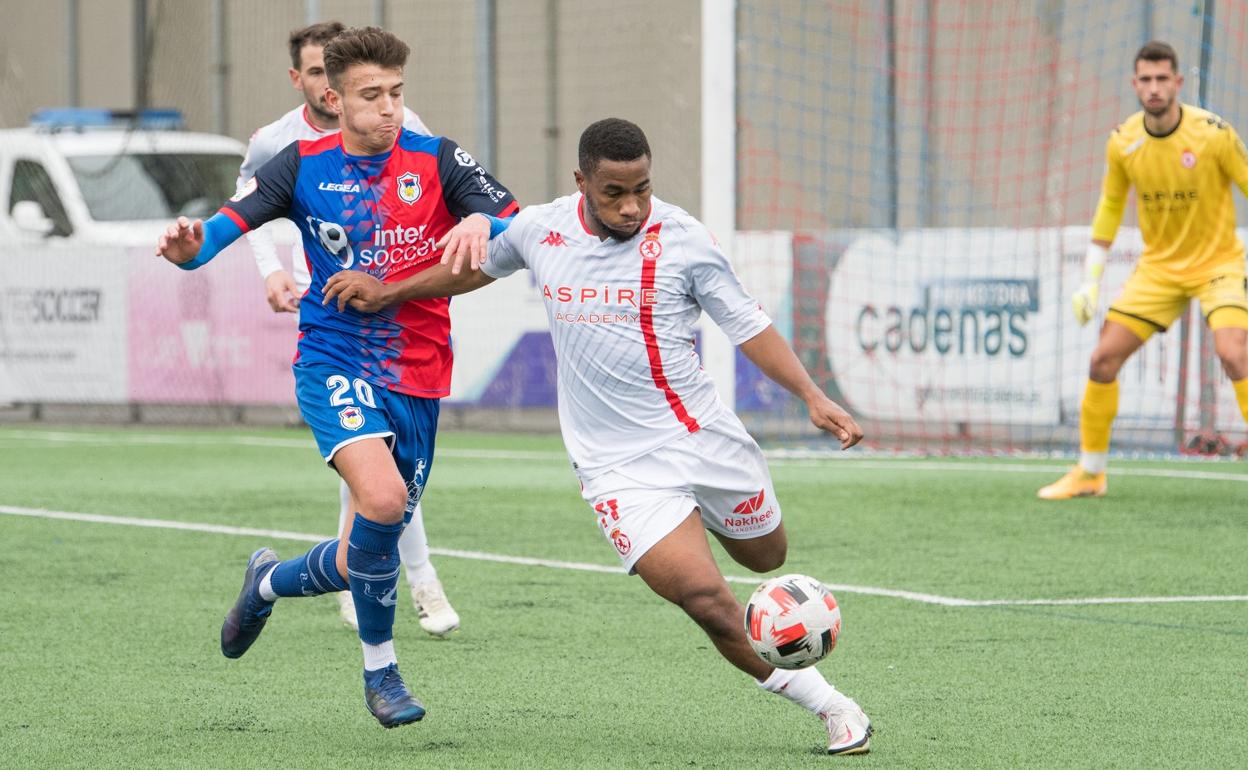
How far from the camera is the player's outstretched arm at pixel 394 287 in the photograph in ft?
18.3

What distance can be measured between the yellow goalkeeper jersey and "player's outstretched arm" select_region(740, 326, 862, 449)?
565 centimetres

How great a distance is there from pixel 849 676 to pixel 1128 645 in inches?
42.3

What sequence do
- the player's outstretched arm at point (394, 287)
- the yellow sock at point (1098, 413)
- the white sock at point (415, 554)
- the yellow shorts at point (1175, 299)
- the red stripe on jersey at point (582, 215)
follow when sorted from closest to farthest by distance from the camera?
the red stripe on jersey at point (582, 215) → the player's outstretched arm at point (394, 287) → the white sock at point (415, 554) → the yellow shorts at point (1175, 299) → the yellow sock at point (1098, 413)

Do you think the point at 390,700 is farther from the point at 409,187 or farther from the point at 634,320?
the point at 409,187

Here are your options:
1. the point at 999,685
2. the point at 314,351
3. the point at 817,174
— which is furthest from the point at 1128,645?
the point at 817,174

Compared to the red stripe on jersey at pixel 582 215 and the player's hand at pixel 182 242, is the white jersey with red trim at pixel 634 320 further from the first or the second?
the player's hand at pixel 182 242

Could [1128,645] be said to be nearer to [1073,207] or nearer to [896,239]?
[896,239]

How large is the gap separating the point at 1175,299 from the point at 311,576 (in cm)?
600

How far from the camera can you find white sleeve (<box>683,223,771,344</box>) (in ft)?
17.2

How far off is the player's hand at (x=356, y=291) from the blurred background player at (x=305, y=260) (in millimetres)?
1379

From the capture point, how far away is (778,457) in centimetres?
1320

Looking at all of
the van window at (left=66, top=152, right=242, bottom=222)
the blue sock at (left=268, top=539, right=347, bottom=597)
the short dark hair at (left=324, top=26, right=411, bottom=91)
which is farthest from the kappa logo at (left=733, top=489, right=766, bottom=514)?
the van window at (left=66, top=152, right=242, bottom=222)

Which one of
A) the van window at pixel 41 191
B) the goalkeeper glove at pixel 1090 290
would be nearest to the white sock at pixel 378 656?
the goalkeeper glove at pixel 1090 290

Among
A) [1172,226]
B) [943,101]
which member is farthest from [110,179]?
[1172,226]
